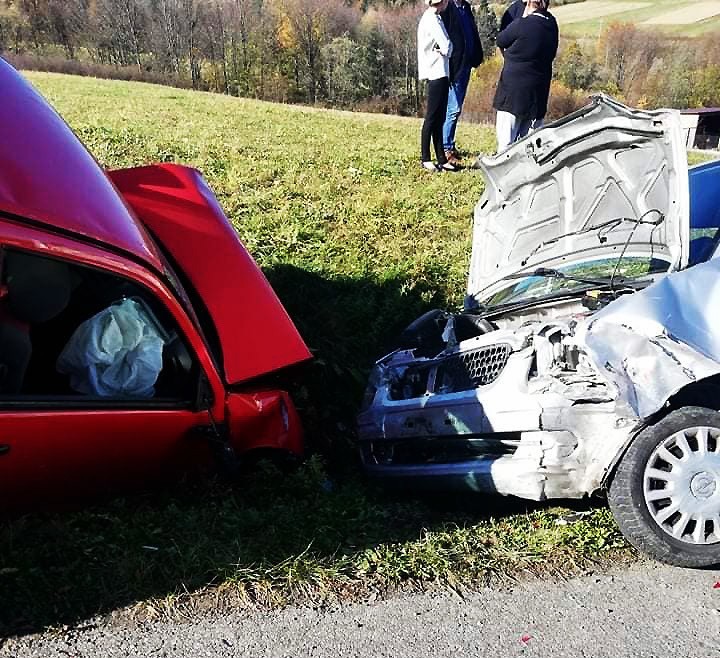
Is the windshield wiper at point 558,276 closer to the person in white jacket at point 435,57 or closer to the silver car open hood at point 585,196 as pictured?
the silver car open hood at point 585,196

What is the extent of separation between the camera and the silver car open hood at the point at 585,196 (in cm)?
384

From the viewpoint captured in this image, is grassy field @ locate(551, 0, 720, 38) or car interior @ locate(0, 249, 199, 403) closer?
car interior @ locate(0, 249, 199, 403)


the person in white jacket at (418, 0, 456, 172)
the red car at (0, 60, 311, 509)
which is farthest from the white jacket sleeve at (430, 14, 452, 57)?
the red car at (0, 60, 311, 509)

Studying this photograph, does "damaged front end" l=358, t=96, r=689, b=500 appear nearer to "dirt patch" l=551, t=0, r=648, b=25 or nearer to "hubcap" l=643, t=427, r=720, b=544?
"hubcap" l=643, t=427, r=720, b=544

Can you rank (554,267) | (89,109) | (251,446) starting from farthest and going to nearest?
(89,109), (554,267), (251,446)

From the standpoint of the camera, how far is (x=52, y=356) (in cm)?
341

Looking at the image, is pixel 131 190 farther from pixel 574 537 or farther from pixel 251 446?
pixel 574 537

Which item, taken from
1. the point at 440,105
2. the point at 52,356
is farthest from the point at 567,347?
the point at 440,105

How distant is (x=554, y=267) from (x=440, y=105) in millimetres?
4633

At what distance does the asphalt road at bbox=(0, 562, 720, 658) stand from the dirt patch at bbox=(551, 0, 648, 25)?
56.4 metres

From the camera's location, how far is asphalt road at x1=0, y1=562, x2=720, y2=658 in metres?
2.67

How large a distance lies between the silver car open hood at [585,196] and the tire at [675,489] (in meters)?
0.97

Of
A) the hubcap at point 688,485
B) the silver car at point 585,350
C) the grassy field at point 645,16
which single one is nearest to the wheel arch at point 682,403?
the silver car at point 585,350

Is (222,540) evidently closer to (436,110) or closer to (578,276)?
(578,276)
